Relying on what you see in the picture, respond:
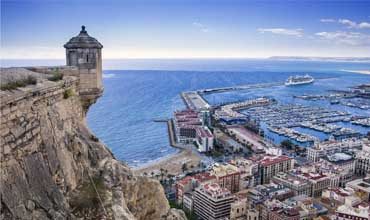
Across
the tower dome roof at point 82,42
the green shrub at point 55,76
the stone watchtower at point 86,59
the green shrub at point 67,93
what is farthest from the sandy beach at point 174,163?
the green shrub at point 55,76

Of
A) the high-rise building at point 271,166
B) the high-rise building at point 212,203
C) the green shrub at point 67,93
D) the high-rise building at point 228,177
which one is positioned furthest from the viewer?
the high-rise building at point 271,166

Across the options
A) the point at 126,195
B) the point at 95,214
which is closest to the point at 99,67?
the point at 126,195

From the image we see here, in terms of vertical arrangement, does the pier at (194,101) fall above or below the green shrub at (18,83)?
below

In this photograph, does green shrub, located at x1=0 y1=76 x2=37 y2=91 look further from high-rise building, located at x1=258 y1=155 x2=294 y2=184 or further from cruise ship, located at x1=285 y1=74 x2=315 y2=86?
cruise ship, located at x1=285 y1=74 x2=315 y2=86

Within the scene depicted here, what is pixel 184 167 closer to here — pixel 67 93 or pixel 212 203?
pixel 212 203

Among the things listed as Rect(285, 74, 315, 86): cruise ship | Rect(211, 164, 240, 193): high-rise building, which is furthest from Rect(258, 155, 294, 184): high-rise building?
Rect(285, 74, 315, 86): cruise ship

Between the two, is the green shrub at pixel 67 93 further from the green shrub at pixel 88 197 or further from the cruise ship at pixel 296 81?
the cruise ship at pixel 296 81
